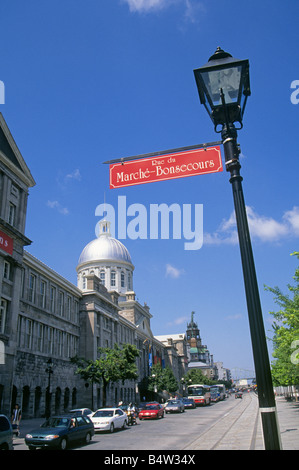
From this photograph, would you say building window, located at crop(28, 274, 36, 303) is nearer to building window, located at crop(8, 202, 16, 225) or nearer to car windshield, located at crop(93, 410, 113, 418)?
building window, located at crop(8, 202, 16, 225)

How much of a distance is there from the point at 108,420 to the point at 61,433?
25.3ft

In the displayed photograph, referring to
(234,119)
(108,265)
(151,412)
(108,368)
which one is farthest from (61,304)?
(108,265)

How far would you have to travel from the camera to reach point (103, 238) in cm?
9212

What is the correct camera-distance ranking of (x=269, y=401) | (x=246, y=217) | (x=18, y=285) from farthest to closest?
(x=18, y=285)
(x=246, y=217)
(x=269, y=401)

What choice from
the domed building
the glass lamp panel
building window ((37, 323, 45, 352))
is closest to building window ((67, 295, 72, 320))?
building window ((37, 323, 45, 352))

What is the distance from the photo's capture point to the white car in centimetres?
2338

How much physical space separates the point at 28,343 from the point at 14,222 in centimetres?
1111

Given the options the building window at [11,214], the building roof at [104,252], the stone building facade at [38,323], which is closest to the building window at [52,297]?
the stone building facade at [38,323]

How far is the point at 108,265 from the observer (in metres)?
85.6

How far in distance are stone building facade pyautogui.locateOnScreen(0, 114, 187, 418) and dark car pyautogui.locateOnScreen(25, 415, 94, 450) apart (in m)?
9.48

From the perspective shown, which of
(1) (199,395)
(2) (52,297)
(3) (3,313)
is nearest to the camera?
(3) (3,313)

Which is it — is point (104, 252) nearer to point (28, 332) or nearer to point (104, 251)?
point (104, 251)
